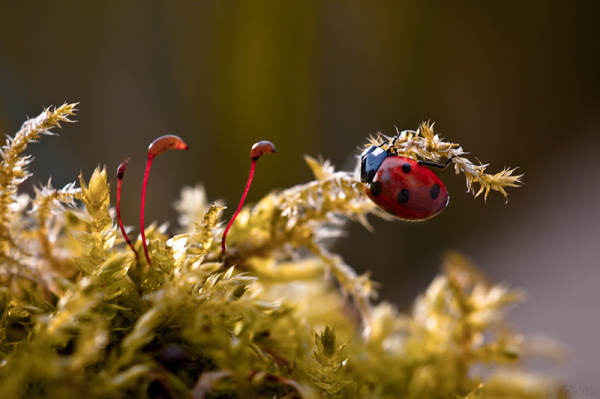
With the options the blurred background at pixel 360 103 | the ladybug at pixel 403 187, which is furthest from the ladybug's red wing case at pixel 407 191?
the blurred background at pixel 360 103

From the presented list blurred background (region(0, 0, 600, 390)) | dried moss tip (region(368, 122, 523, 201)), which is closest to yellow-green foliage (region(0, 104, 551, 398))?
dried moss tip (region(368, 122, 523, 201))

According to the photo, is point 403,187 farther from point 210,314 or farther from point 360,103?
point 360,103

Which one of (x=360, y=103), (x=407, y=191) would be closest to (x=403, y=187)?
(x=407, y=191)

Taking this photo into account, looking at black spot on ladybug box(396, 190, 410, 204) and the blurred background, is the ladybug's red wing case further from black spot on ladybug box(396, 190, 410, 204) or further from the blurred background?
the blurred background

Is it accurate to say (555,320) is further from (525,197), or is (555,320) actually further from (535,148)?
(535,148)

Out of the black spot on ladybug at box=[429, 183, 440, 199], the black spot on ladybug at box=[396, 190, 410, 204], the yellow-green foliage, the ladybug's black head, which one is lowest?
the yellow-green foliage
